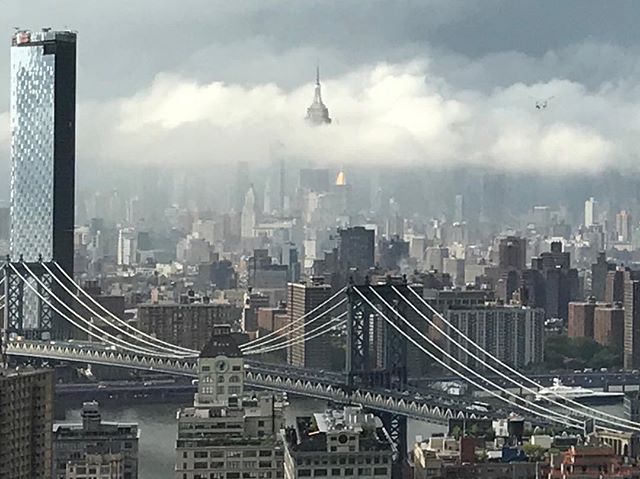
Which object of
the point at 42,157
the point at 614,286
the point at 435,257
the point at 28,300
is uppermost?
the point at 42,157

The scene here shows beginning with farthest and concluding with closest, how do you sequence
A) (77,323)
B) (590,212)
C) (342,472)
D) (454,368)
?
(77,323) < (454,368) < (590,212) < (342,472)

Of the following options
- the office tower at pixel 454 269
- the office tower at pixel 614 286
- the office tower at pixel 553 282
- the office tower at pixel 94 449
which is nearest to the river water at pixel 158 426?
the office tower at pixel 94 449

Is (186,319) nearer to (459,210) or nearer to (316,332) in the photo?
(316,332)

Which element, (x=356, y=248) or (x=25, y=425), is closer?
(x=25, y=425)

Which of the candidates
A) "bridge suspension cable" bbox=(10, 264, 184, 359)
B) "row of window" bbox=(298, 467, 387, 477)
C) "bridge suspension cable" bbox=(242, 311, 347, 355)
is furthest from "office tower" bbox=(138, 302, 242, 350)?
"row of window" bbox=(298, 467, 387, 477)

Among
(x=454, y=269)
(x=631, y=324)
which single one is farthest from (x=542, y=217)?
(x=631, y=324)

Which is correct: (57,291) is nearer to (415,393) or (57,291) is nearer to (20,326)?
(20,326)

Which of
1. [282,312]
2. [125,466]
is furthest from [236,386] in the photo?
[282,312]
